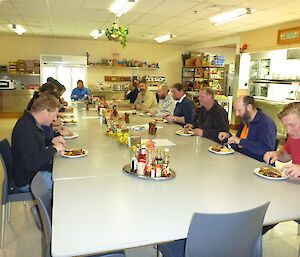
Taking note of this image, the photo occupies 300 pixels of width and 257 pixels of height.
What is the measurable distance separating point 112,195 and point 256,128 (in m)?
1.81

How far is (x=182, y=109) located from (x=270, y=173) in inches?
110

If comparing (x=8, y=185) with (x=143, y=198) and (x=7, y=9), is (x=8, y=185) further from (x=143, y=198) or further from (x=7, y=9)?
(x=7, y=9)

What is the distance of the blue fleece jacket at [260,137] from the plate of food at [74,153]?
154 centimetres

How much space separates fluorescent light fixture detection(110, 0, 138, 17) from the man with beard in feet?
9.78

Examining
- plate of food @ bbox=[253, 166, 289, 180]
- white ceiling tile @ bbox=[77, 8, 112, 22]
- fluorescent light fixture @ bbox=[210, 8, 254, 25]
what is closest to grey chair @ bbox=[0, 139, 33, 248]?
plate of food @ bbox=[253, 166, 289, 180]

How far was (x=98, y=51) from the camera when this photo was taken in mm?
10750

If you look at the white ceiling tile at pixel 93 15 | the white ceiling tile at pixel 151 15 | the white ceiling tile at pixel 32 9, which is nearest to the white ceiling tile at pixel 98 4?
the white ceiling tile at pixel 151 15

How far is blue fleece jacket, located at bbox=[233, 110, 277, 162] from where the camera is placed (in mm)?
2729

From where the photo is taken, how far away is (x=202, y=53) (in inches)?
428

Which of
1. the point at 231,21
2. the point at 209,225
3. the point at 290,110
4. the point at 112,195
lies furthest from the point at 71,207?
the point at 231,21

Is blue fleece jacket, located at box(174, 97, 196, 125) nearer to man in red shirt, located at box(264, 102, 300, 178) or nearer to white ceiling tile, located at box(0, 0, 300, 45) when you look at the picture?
white ceiling tile, located at box(0, 0, 300, 45)

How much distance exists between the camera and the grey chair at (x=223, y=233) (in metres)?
1.21

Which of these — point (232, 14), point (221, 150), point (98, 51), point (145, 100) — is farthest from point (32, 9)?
point (221, 150)

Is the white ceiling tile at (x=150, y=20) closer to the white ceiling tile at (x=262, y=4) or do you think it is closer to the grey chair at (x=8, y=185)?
the white ceiling tile at (x=262, y=4)
